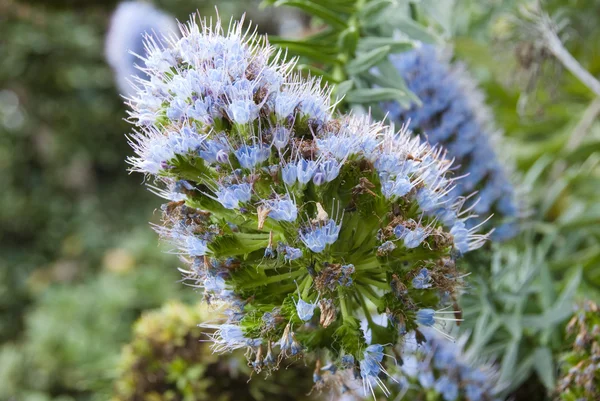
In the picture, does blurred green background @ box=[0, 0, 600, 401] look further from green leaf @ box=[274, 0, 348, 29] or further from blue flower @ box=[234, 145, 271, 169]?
blue flower @ box=[234, 145, 271, 169]

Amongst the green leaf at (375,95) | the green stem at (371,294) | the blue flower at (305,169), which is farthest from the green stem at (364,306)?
the green leaf at (375,95)

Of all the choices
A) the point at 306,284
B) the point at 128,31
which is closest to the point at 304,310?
the point at 306,284

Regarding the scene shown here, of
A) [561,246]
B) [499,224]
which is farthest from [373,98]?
[561,246]

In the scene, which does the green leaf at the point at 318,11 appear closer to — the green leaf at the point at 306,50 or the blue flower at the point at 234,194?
the green leaf at the point at 306,50

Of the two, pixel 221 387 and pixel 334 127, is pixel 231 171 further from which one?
pixel 221 387

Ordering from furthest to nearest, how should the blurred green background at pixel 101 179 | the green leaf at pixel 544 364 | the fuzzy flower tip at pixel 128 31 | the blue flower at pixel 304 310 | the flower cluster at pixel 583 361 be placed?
the fuzzy flower tip at pixel 128 31, the blurred green background at pixel 101 179, the green leaf at pixel 544 364, the flower cluster at pixel 583 361, the blue flower at pixel 304 310

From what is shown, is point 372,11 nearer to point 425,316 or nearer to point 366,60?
point 366,60
